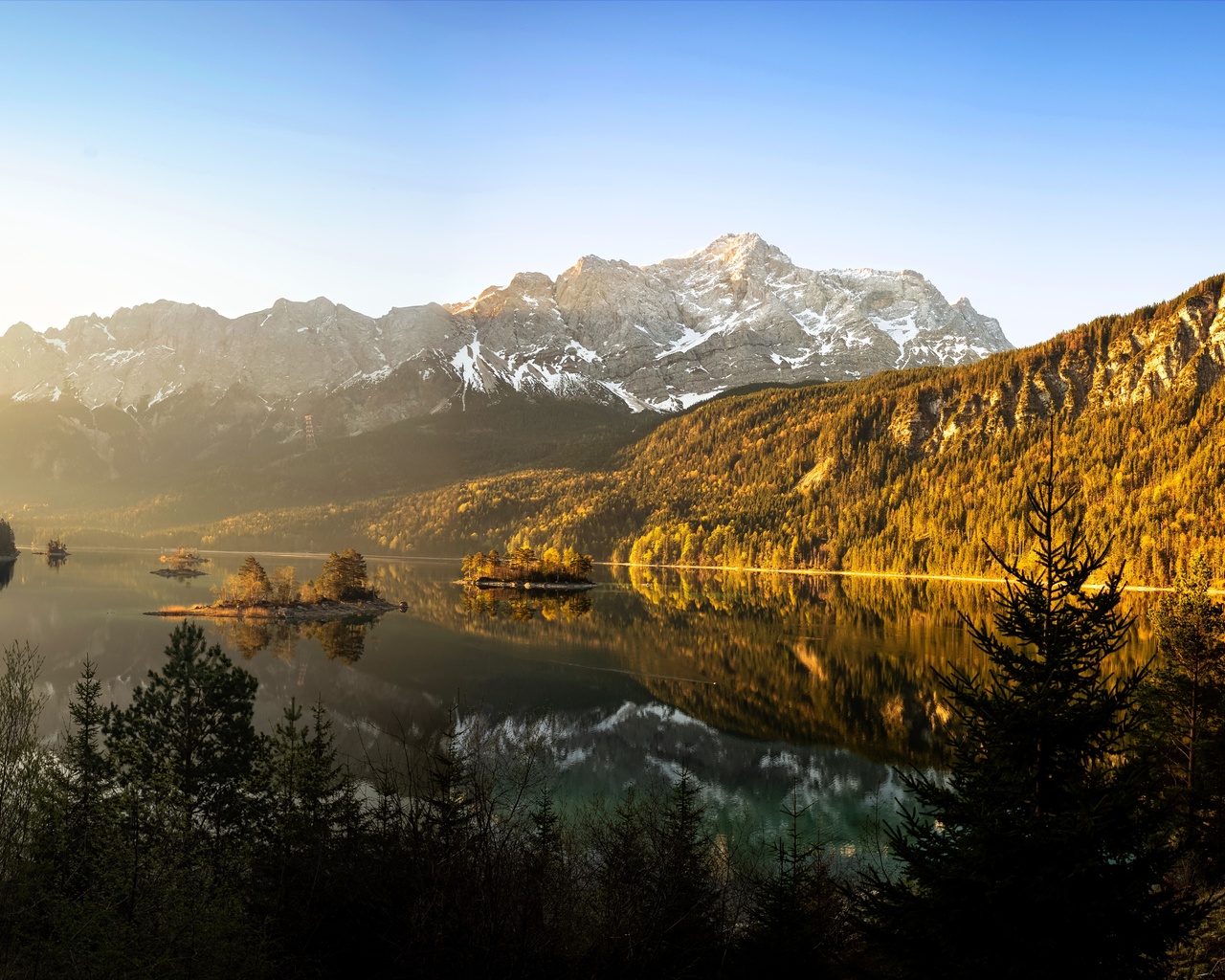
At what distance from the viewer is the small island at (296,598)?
131875mm

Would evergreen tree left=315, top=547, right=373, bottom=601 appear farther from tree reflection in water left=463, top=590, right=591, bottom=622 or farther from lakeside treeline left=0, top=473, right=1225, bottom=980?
lakeside treeline left=0, top=473, right=1225, bottom=980

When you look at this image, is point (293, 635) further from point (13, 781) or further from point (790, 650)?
point (13, 781)

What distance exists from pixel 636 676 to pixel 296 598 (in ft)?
263

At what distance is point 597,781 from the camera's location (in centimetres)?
4938

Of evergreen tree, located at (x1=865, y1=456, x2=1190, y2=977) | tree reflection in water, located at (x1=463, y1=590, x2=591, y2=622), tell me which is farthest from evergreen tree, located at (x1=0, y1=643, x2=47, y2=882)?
tree reflection in water, located at (x1=463, y1=590, x2=591, y2=622)

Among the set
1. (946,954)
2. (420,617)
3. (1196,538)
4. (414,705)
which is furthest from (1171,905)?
(1196,538)

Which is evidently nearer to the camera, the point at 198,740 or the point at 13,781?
the point at 13,781

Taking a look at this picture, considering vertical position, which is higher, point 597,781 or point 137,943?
point 137,943

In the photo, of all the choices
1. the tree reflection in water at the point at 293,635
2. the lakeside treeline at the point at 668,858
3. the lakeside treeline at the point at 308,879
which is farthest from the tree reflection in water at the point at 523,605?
the lakeside treeline at the point at 308,879

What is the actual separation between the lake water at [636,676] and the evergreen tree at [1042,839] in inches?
932

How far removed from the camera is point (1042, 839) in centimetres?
1395

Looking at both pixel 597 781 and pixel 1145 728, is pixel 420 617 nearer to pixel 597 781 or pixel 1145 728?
pixel 597 781

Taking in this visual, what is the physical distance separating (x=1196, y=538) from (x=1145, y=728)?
162254 millimetres

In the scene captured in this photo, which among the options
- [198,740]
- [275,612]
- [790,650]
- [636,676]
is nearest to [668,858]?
[198,740]
